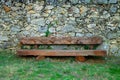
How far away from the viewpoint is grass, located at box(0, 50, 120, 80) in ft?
18.5

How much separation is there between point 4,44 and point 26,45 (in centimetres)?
62

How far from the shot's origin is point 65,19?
745 centimetres

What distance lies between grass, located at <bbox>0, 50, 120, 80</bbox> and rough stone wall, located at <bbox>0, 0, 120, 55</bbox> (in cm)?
68

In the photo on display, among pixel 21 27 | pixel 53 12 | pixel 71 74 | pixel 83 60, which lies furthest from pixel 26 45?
pixel 71 74

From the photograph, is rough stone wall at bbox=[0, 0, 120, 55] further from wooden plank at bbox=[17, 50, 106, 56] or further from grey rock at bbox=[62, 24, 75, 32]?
wooden plank at bbox=[17, 50, 106, 56]

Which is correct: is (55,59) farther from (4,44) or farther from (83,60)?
(4,44)

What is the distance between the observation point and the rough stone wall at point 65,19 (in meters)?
7.38

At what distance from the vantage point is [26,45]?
7.51 meters

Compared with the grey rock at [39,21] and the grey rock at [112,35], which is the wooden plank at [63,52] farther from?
the grey rock at [39,21]

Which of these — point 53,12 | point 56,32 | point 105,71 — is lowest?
point 105,71

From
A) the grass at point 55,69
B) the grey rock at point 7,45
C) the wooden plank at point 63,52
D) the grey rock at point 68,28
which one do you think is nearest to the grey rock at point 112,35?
the grass at point 55,69

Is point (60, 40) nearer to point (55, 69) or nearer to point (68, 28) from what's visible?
point (68, 28)

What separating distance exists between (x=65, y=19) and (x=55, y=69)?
68.8 inches

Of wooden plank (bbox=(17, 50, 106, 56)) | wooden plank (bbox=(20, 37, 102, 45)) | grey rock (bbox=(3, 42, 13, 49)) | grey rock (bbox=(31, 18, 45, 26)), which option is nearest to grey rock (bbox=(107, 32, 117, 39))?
wooden plank (bbox=(20, 37, 102, 45))
